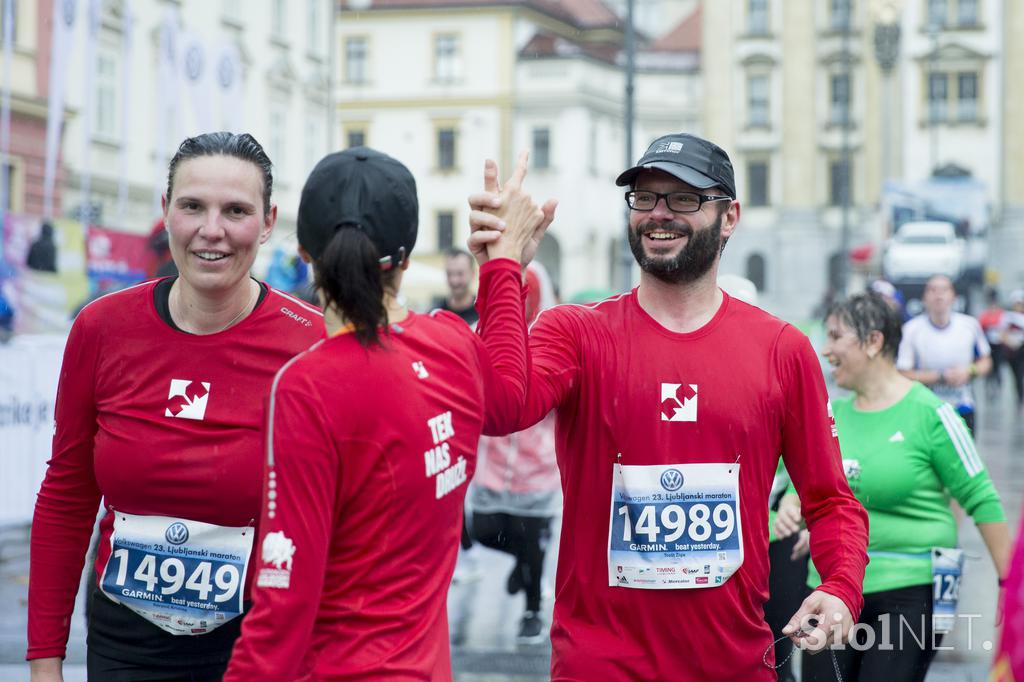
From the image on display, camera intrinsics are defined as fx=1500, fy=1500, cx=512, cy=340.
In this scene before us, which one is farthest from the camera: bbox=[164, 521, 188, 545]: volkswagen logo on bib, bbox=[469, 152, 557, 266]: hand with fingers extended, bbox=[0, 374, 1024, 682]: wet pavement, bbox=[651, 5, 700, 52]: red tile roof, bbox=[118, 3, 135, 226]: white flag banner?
bbox=[651, 5, 700, 52]: red tile roof

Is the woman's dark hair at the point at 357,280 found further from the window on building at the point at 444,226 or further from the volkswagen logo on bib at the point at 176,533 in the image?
the window on building at the point at 444,226

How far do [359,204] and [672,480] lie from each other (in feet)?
3.90

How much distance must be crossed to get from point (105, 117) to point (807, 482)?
2593 centimetres

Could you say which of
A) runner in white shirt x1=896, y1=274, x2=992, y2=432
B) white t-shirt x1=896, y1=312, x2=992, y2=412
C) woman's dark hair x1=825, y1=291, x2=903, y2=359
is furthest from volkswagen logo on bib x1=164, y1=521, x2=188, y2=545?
white t-shirt x1=896, y1=312, x2=992, y2=412

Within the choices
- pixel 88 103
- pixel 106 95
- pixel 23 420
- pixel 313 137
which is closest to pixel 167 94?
pixel 88 103

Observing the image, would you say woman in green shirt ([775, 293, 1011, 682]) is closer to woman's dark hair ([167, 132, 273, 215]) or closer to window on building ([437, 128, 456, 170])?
woman's dark hair ([167, 132, 273, 215])

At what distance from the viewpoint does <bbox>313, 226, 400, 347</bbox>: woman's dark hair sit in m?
2.63

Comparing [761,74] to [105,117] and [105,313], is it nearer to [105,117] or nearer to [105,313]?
[105,117]

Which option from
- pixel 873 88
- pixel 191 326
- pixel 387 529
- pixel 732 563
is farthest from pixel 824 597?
pixel 873 88

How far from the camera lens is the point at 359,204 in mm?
2656

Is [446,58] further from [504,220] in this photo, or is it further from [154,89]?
[504,220]

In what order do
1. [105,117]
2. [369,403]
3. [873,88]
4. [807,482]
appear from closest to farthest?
[369,403]
[807,482]
[105,117]
[873,88]

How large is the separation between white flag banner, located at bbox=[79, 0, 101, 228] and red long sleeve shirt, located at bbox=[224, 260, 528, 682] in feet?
72.9

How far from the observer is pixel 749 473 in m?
3.51
